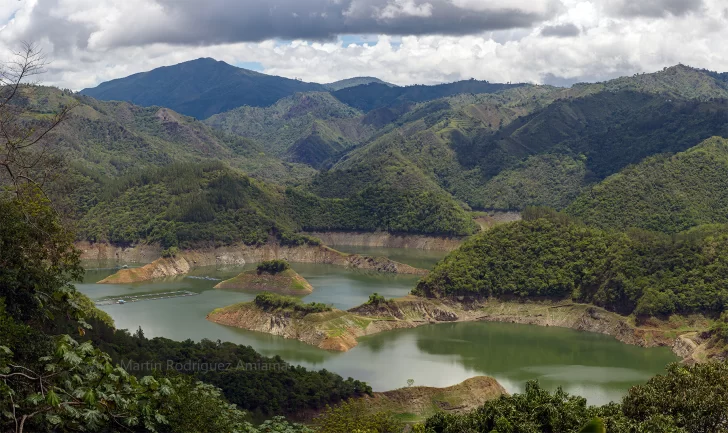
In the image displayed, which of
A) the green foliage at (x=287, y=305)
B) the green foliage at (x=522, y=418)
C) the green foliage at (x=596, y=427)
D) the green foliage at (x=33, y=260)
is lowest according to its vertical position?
the green foliage at (x=287, y=305)

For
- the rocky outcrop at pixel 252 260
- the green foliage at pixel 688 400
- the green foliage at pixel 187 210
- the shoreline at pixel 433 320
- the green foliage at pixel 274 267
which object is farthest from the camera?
the green foliage at pixel 187 210

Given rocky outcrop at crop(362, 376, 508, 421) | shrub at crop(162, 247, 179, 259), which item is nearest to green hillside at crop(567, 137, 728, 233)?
shrub at crop(162, 247, 179, 259)

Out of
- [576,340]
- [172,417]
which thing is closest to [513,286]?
[576,340]

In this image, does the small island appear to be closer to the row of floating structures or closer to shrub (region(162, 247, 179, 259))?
the row of floating structures

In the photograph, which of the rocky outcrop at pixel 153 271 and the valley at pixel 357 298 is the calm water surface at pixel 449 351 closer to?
the valley at pixel 357 298

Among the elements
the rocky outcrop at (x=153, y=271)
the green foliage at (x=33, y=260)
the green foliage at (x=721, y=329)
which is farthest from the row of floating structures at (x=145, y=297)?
the green foliage at (x=33, y=260)

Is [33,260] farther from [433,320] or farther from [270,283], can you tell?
[270,283]

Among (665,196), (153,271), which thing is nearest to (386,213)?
(665,196)
